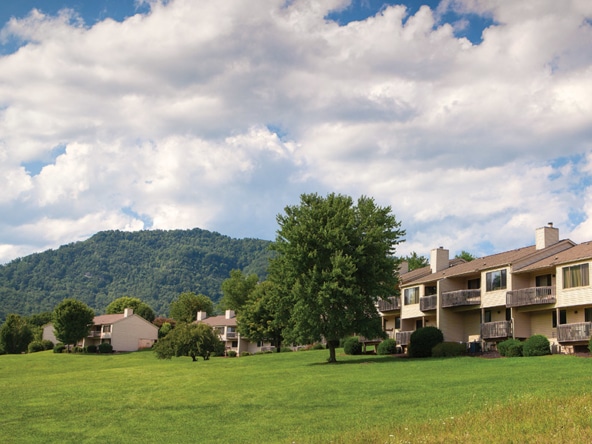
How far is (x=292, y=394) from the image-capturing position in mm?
30469

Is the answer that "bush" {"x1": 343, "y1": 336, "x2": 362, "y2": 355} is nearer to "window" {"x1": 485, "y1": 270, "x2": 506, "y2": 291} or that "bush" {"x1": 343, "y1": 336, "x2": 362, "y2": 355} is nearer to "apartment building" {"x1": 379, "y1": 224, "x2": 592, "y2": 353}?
"apartment building" {"x1": 379, "y1": 224, "x2": 592, "y2": 353}

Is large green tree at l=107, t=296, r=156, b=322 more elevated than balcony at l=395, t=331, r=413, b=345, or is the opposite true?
large green tree at l=107, t=296, r=156, b=322

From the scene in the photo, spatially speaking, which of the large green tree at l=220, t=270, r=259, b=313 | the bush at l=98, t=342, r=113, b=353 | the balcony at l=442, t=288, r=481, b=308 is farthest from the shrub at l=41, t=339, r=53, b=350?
the balcony at l=442, t=288, r=481, b=308

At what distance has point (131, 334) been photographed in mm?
114188

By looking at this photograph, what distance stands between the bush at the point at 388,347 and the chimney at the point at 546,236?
46.6 ft

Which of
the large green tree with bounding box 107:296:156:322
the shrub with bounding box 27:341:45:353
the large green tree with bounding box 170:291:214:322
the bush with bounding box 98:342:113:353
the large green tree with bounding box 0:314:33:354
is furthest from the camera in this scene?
the large green tree with bounding box 107:296:156:322

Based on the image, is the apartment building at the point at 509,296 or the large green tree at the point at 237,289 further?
the large green tree at the point at 237,289

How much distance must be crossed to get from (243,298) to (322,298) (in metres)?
68.2

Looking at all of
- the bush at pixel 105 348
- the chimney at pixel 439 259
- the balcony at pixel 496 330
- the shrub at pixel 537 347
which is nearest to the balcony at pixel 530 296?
the balcony at pixel 496 330

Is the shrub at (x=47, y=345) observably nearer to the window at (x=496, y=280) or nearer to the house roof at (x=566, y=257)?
the window at (x=496, y=280)

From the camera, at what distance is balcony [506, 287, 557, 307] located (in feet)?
Answer: 154

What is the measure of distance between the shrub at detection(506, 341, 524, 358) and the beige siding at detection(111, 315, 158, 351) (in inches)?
3170

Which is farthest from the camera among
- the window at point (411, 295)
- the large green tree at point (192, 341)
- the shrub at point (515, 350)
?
the large green tree at point (192, 341)

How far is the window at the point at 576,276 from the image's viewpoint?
44.6m
